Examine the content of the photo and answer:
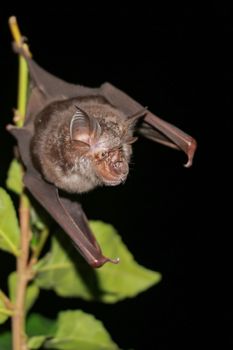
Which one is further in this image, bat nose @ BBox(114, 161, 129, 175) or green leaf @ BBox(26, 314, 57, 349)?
green leaf @ BBox(26, 314, 57, 349)

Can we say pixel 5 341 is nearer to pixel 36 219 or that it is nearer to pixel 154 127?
pixel 36 219

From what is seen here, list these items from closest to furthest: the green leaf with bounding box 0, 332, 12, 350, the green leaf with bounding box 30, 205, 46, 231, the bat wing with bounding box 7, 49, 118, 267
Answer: the bat wing with bounding box 7, 49, 118, 267 < the green leaf with bounding box 0, 332, 12, 350 < the green leaf with bounding box 30, 205, 46, 231

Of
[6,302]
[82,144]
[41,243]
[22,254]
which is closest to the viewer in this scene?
[82,144]

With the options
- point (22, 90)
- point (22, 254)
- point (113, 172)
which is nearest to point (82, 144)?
point (113, 172)

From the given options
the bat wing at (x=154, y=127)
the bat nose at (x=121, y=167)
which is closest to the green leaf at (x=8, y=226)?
the bat nose at (x=121, y=167)

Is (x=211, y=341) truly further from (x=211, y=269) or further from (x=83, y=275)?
(x=83, y=275)

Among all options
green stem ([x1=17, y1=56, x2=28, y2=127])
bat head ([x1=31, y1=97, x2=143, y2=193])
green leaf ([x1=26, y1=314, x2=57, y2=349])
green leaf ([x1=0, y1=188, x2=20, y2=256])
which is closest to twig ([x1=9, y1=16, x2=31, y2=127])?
green stem ([x1=17, y1=56, x2=28, y2=127])

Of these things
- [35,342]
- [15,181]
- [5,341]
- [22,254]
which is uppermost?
[15,181]

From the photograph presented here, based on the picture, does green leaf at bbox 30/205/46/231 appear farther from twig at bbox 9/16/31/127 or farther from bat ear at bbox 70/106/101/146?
bat ear at bbox 70/106/101/146
